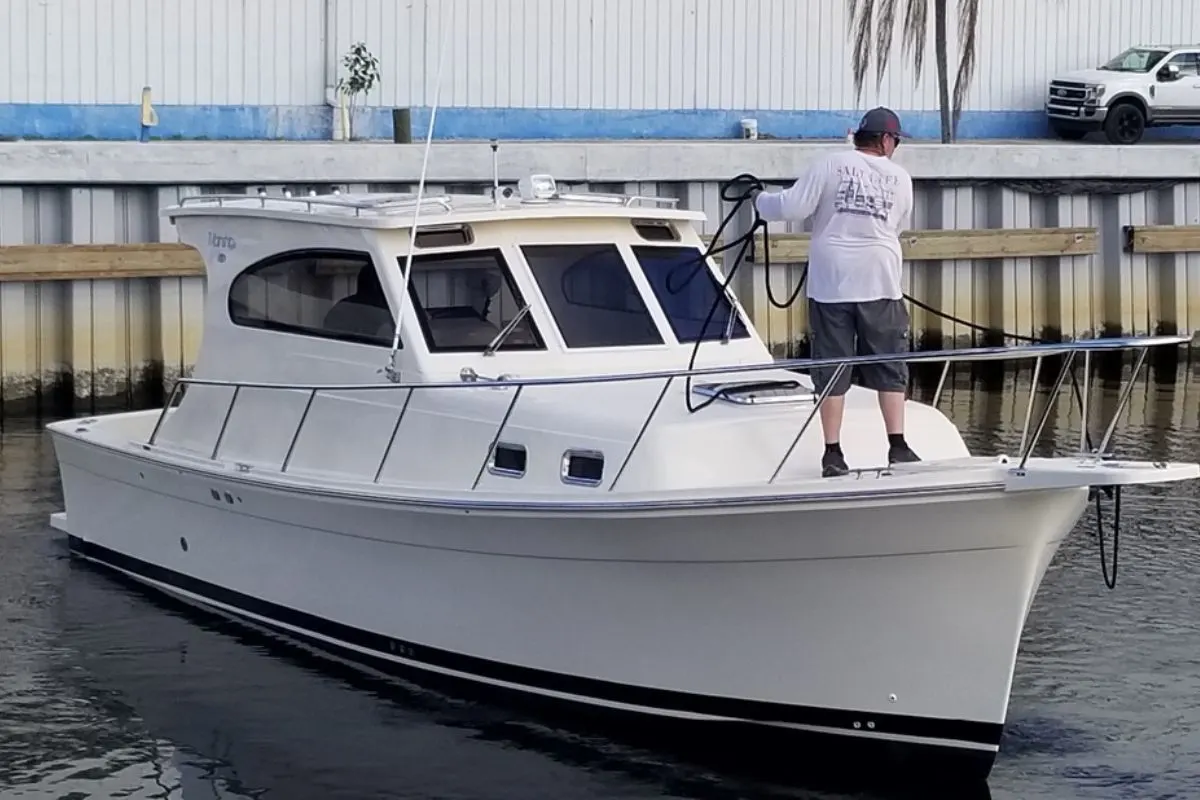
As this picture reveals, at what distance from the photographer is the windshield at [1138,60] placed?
95.2 ft

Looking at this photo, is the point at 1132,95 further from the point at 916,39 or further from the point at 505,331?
the point at 505,331

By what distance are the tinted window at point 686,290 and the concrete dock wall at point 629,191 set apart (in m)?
8.58

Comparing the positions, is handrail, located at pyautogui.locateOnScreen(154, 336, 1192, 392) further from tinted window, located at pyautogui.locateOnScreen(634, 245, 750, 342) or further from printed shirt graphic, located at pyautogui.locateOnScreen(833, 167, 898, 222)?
printed shirt graphic, located at pyautogui.locateOnScreen(833, 167, 898, 222)

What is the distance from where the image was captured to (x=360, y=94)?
83.3ft

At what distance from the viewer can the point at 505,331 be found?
1020 cm

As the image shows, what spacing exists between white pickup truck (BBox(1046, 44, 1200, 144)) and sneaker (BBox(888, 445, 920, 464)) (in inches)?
817

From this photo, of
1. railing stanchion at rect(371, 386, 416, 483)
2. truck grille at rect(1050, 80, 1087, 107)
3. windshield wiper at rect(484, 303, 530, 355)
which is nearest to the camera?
railing stanchion at rect(371, 386, 416, 483)

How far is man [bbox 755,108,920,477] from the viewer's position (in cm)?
Result: 880

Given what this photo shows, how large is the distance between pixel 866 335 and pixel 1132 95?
68.8 ft

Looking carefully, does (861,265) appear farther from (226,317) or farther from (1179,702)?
(226,317)

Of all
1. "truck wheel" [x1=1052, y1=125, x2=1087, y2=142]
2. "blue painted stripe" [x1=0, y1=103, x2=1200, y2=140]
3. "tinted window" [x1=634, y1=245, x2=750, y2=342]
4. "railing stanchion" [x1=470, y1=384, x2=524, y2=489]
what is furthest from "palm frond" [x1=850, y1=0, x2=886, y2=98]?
"railing stanchion" [x1=470, y1=384, x2=524, y2=489]

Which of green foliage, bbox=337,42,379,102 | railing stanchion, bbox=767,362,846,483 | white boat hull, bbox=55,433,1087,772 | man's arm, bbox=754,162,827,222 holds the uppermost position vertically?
green foliage, bbox=337,42,379,102

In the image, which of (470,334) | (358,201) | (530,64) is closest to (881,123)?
(470,334)

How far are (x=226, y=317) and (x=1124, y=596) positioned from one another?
5.27m
